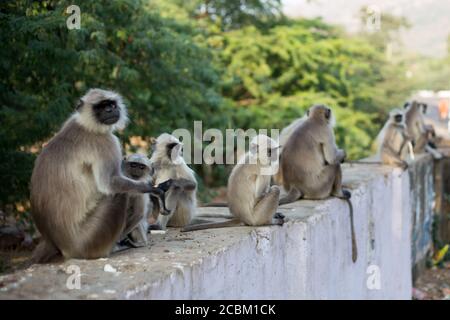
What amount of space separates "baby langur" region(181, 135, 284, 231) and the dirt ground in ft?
16.8

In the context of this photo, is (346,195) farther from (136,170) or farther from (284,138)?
(136,170)

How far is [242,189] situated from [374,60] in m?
19.0

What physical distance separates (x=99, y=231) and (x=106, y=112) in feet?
2.03

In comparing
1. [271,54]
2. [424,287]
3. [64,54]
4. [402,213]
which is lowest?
[424,287]

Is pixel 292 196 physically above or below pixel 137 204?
below

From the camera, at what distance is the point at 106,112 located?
3.32 meters

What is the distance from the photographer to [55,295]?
104 inches

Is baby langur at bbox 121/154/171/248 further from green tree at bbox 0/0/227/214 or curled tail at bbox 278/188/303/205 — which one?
green tree at bbox 0/0/227/214

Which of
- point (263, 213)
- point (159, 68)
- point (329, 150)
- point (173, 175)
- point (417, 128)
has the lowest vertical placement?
point (263, 213)

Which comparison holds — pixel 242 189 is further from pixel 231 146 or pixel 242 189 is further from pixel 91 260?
pixel 231 146

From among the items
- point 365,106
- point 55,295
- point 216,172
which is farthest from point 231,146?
point 365,106

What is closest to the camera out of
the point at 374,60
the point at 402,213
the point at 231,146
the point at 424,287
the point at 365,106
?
the point at 402,213

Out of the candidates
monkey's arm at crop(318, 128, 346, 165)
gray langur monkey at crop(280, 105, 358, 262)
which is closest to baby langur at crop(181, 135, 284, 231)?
gray langur monkey at crop(280, 105, 358, 262)

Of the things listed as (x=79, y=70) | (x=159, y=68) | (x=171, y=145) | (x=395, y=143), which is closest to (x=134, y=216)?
(x=171, y=145)
